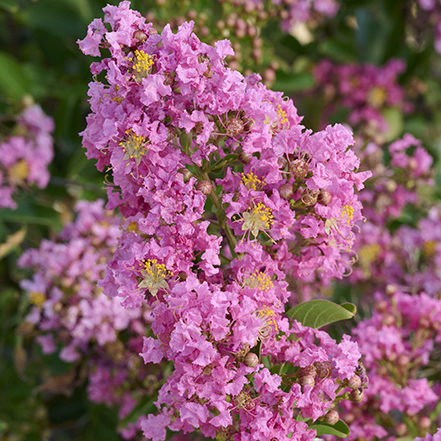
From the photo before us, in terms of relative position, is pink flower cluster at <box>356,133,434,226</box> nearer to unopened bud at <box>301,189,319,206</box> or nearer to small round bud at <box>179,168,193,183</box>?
unopened bud at <box>301,189,319,206</box>

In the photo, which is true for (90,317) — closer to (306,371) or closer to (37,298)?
(37,298)

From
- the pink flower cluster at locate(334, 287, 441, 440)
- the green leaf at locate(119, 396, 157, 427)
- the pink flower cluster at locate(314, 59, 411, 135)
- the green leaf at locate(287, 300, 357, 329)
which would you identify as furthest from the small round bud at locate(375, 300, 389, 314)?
the pink flower cluster at locate(314, 59, 411, 135)

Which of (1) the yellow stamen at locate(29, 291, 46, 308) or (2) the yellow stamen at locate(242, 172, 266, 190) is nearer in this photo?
(2) the yellow stamen at locate(242, 172, 266, 190)

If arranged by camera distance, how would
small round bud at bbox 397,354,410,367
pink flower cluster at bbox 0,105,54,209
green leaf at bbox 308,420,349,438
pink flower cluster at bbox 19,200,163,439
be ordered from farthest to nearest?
pink flower cluster at bbox 0,105,54,209
pink flower cluster at bbox 19,200,163,439
small round bud at bbox 397,354,410,367
green leaf at bbox 308,420,349,438

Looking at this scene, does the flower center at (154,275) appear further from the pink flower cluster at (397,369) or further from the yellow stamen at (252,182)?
the pink flower cluster at (397,369)

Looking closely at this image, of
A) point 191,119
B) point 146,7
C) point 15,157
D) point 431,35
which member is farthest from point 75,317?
point 431,35

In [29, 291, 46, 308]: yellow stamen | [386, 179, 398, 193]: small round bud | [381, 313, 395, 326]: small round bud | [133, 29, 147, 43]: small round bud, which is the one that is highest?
[133, 29, 147, 43]: small round bud

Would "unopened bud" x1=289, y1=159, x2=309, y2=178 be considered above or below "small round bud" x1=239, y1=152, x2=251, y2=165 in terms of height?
above
